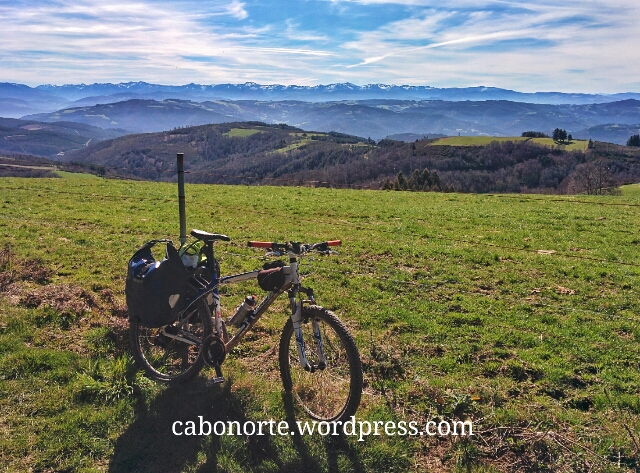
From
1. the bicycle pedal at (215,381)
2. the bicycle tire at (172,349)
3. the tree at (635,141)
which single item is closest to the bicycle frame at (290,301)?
the bicycle tire at (172,349)

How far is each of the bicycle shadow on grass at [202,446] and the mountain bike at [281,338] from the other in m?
0.29

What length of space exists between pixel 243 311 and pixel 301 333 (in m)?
0.79

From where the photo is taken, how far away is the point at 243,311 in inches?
190

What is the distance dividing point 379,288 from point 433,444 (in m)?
4.71

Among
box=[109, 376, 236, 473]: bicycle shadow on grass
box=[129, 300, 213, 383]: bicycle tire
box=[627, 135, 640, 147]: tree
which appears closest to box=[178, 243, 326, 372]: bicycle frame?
box=[129, 300, 213, 383]: bicycle tire

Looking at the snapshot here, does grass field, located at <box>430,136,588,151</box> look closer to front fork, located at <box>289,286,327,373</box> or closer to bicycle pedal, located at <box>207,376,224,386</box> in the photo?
front fork, located at <box>289,286,327,373</box>

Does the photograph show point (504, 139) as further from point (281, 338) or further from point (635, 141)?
point (281, 338)

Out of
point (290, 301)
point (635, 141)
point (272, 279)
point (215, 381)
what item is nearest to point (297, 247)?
point (272, 279)

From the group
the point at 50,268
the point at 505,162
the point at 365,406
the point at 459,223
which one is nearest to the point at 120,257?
the point at 50,268

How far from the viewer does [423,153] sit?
12125cm

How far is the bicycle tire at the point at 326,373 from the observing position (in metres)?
4.11

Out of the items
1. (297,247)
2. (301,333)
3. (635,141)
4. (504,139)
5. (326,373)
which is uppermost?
(504,139)

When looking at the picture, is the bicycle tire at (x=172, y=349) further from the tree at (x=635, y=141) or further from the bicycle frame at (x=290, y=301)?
the tree at (x=635, y=141)

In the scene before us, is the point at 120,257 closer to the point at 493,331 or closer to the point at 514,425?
the point at 493,331
